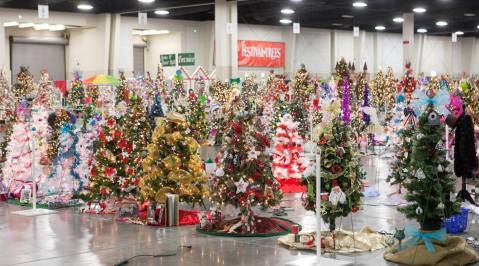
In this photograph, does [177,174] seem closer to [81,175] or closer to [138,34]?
[81,175]

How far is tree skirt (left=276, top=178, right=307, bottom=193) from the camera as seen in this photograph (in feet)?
46.7

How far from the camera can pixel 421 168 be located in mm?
7859

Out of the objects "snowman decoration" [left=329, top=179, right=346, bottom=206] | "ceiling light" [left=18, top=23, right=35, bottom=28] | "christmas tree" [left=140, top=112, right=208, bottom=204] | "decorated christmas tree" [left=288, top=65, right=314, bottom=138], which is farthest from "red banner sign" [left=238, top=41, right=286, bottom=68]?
"snowman decoration" [left=329, top=179, right=346, bottom=206]

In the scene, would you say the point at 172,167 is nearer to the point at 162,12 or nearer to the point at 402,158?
the point at 402,158

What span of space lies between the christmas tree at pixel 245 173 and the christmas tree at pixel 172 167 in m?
1.22

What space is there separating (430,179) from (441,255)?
812mm

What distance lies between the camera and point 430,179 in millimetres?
7844

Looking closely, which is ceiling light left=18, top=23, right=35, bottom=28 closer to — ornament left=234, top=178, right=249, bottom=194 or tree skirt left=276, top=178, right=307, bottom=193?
tree skirt left=276, top=178, right=307, bottom=193

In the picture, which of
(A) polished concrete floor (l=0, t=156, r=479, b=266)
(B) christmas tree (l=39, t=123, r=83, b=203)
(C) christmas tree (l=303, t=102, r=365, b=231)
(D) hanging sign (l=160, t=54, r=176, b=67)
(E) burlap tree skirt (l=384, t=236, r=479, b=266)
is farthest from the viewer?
(D) hanging sign (l=160, t=54, r=176, b=67)

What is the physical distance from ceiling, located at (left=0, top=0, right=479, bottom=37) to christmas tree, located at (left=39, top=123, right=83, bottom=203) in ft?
47.4

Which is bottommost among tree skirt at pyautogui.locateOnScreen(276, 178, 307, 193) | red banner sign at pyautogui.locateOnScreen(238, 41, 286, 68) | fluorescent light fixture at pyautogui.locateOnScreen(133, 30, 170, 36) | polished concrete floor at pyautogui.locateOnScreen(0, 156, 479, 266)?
polished concrete floor at pyautogui.locateOnScreen(0, 156, 479, 266)

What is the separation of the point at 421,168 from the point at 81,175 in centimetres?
708

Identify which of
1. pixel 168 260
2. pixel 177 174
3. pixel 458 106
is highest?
pixel 458 106

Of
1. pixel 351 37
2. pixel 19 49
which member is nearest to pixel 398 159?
pixel 19 49
